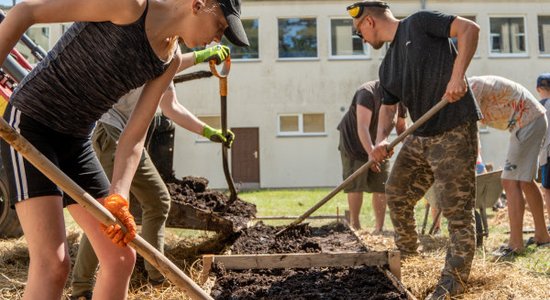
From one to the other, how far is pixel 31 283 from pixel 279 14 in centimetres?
1959

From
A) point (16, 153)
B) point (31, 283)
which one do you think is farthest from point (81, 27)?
point (31, 283)

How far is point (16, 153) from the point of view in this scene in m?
2.41

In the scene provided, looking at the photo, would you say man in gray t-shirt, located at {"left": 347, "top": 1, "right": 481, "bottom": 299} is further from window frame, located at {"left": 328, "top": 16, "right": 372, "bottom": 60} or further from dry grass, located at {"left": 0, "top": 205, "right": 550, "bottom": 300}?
window frame, located at {"left": 328, "top": 16, "right": 372, "bottom": 60}

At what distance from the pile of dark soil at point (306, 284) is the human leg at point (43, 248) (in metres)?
1.42

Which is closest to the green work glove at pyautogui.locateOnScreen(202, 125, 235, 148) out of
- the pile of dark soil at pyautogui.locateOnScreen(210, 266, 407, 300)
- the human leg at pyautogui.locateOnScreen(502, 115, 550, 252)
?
the pile of dark soil at pyautogui.locateOnScreen(210, 266, 407, 300)

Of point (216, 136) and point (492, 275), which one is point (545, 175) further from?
point (216, 136)

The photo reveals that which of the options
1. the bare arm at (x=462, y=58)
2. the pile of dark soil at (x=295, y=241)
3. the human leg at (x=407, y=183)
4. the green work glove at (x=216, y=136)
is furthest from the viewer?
the pile of dark soil at (x=295, y=241)

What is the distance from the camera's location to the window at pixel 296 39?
70.0 feet

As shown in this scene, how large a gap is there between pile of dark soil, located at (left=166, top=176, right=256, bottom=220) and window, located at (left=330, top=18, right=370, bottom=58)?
16.2 m

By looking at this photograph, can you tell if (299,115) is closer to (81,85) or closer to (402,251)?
(402,251)

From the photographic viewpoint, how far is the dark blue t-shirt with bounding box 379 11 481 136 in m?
3.94

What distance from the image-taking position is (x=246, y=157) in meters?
21.1

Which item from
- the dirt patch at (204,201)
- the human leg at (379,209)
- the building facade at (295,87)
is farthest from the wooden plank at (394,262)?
the building facade at (295,87)

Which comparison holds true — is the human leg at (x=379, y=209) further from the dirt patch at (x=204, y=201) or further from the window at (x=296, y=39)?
the window at (x=296, y=39)
